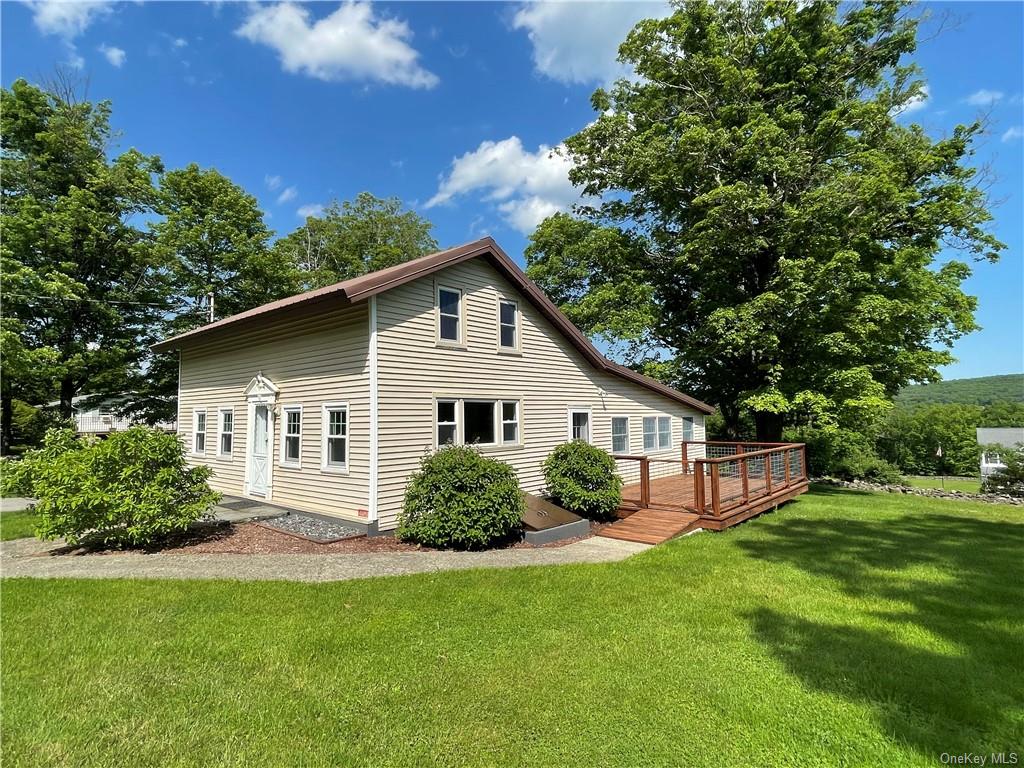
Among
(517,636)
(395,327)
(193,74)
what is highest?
(193,74)

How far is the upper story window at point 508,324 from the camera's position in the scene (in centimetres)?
1152

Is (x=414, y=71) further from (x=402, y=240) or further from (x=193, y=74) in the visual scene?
(x=402, y=240)

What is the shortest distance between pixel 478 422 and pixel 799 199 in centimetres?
1418

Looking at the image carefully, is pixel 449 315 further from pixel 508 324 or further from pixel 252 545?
pixel 252 545

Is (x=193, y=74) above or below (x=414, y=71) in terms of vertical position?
below

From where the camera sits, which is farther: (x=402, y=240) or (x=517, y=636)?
(x=402, y=240)

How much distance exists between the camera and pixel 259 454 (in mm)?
11273

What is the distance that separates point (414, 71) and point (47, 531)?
14421 mm

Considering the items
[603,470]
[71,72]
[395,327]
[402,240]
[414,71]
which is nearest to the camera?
[395,327]

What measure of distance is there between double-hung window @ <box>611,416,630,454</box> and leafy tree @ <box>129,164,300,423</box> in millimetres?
17118

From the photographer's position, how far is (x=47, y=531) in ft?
22.9

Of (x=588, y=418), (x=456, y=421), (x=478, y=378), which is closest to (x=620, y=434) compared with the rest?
(x=588, y=418)

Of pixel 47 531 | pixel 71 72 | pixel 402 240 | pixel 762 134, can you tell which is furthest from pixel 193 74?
pixel 402 240
